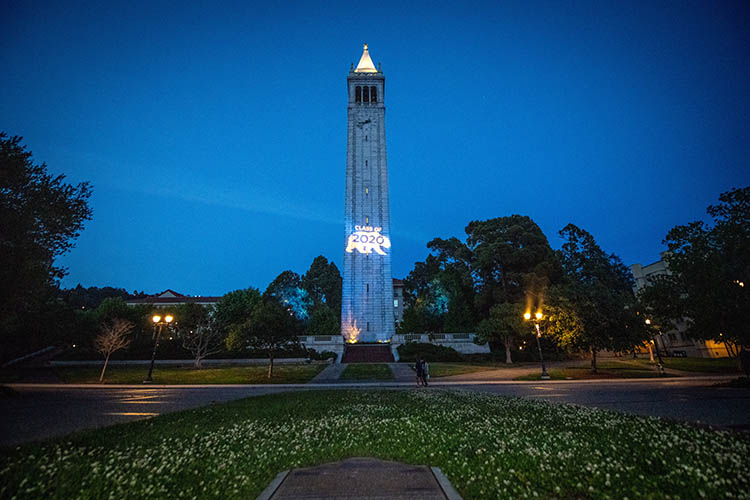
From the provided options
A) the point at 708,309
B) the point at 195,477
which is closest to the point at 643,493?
the point at 195,477

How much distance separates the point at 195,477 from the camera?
477cm

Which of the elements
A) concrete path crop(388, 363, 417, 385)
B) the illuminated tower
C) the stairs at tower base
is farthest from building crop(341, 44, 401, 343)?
concrete path crop(388, 363, 417, 385)

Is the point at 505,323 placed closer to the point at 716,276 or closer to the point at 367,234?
the point at 716,276

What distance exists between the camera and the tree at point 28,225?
13.5 m

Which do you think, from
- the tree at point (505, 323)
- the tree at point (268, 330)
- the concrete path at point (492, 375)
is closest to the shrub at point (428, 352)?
the tree at point (505, 323)

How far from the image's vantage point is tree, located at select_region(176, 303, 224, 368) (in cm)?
4366

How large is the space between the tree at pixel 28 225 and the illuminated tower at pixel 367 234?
39116 millimetres

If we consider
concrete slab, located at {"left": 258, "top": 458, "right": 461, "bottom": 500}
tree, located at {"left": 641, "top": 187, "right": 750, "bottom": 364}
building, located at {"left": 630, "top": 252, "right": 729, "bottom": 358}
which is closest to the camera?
concrete slab, located at {"left": 258, "top": 458, "right": 461, "bottom": 500}

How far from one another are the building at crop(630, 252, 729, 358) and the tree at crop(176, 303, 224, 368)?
5709cm

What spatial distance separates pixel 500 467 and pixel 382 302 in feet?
162

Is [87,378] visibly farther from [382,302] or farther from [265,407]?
[382,302]

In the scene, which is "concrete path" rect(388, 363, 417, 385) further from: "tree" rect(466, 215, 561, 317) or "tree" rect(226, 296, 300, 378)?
"tree" rect(466, 215, 561, 317)

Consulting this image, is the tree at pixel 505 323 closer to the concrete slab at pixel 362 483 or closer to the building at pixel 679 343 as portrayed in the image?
the building at pixel 679 343

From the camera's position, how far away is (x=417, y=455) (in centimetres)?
583
